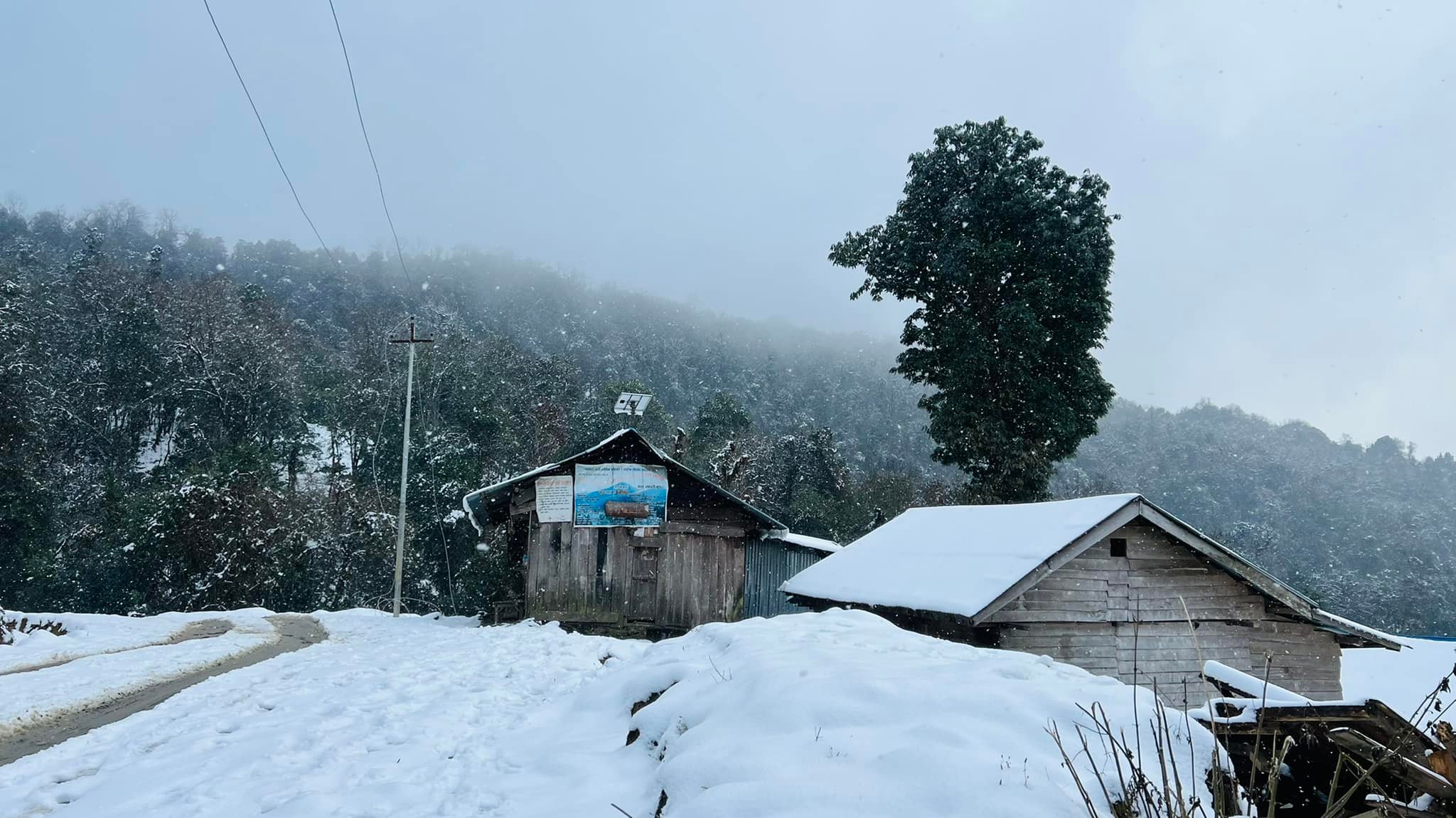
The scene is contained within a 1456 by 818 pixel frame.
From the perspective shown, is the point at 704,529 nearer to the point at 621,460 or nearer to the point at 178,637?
the point at 621,460

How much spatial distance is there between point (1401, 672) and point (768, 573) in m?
20.8

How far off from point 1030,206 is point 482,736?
2484 cm

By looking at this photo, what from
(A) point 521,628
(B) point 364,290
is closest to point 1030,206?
(A) point 521,628

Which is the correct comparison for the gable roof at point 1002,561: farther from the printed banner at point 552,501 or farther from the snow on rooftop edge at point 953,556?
the printed banner at point 552,501

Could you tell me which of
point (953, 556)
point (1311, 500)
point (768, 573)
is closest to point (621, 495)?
point (768, 573)

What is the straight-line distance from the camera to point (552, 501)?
18875mm

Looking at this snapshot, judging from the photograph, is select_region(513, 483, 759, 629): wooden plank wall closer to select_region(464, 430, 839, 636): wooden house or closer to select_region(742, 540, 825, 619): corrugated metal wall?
select_region(464, 430, 839, 636): wooden house

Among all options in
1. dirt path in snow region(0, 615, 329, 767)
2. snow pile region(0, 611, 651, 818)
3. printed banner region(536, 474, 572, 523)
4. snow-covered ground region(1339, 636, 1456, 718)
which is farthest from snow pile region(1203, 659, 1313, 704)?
snow-covered ground region(1339, 636, 1456, 718)

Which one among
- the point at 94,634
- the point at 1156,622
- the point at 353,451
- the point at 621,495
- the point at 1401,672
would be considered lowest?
the point at 1401,672

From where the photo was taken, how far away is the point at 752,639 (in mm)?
6582

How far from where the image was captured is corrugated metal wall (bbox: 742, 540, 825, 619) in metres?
22.8

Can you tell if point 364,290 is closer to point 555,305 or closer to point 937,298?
point 555,305

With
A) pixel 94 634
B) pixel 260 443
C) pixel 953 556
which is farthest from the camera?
pixel 260 443

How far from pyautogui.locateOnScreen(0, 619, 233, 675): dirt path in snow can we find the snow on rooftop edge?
43.0 ft
